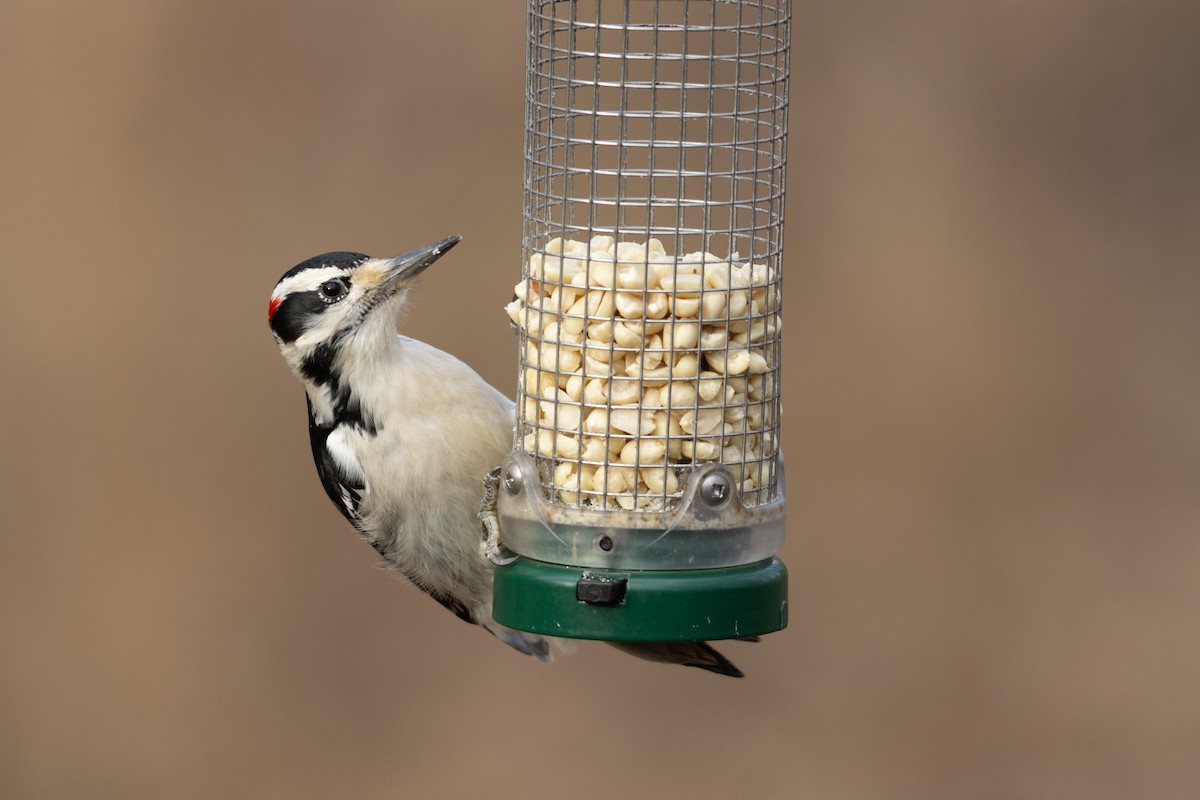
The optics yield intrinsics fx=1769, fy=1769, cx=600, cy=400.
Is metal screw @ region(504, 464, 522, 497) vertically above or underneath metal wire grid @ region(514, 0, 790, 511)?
underneath

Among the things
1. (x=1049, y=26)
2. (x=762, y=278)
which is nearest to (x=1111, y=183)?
(x=1049, y=26)

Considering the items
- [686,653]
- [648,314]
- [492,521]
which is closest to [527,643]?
[686,653]

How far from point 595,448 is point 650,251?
454 millimetres

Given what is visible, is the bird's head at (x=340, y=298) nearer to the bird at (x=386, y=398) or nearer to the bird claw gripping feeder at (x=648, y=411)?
the bird at (x=386, y=398)

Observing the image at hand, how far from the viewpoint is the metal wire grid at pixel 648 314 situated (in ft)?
12.7

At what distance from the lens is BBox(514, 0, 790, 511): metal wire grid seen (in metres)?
3.87

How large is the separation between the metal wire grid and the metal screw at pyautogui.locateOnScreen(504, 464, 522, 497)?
2.4 inches

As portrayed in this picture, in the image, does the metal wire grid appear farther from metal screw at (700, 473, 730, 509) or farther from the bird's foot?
the bird's foot

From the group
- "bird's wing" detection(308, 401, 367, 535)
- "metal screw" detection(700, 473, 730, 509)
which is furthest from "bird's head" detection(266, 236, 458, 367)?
"metal screw" detection(700, 473, 730, 509)

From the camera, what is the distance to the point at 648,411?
12.8ft

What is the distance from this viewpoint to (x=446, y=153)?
792 cm

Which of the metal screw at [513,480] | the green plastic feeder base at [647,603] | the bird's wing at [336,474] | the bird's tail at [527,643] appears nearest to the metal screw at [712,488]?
the green plastic feeder base at [647,603]

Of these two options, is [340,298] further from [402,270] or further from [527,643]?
[527,643]

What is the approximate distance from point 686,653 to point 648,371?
2.90 ft
